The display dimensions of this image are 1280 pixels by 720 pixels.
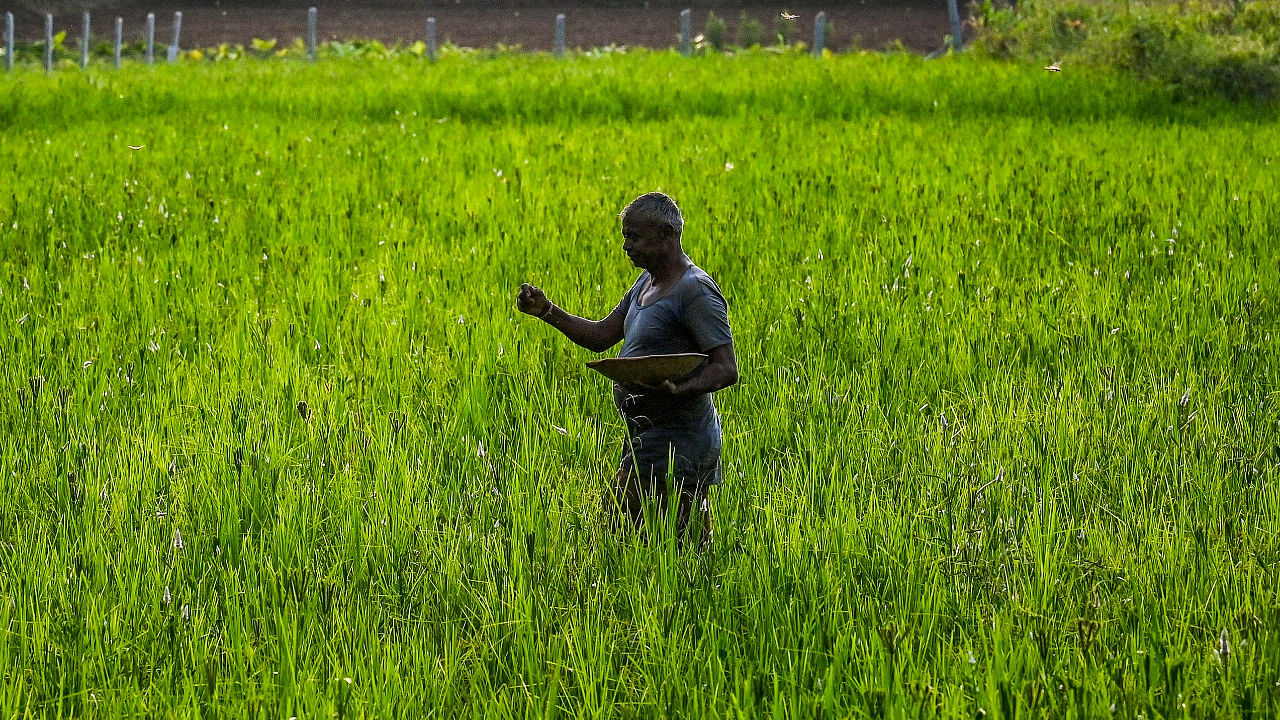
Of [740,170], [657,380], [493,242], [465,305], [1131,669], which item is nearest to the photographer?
[1131,669]

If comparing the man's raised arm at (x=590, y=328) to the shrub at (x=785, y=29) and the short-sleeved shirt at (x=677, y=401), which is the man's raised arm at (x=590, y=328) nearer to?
the short-sleeved shirt at (x=677, y=401)

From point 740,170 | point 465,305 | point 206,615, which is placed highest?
point 740,170

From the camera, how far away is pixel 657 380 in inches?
107

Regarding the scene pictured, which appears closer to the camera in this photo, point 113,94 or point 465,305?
point 465,305

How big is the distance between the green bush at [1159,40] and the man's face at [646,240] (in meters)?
11.8

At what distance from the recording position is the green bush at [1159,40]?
13125 mm

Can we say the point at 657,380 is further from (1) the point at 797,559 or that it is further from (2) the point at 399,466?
(2) the point at 399,466

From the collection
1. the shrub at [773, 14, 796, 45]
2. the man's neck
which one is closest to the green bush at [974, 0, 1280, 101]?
the man's neck

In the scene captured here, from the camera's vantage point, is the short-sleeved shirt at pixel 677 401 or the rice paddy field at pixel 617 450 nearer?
the rice paddy field at pixel 617 450

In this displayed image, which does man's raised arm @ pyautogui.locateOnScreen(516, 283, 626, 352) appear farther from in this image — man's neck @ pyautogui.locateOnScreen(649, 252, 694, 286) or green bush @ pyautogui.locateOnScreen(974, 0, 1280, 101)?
green bush @ pyautogui.locateOnScreen(974, 0, 1280, 101)

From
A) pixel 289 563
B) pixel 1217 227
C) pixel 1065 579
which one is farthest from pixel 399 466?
pixel 1217 227

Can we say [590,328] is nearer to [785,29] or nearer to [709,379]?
[709,379]

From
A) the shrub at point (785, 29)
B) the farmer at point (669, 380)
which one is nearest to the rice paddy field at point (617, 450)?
the farmer at point (669, 380)

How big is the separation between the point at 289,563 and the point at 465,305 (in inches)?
102
